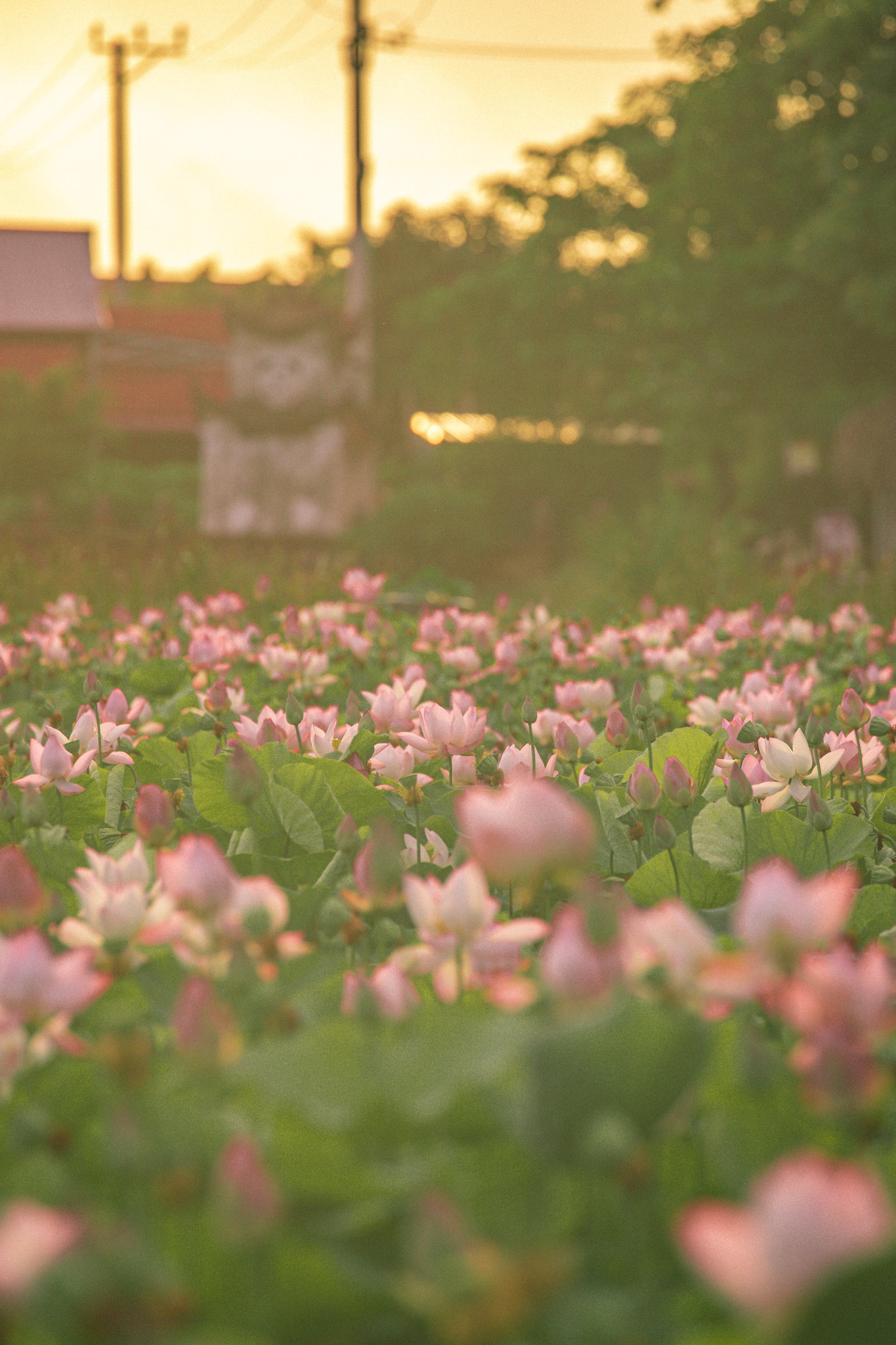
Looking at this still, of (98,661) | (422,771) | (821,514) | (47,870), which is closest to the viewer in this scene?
(47,870)

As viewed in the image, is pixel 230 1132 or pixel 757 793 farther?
pixel 757 793

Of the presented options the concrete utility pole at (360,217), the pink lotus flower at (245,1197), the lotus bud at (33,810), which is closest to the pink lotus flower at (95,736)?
the lotus bud at (33,810)

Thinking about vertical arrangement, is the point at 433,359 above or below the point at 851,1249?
above

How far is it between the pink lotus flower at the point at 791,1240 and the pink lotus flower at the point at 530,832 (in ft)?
0.82

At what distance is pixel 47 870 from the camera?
168 cm

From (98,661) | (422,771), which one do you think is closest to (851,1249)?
Result: (422,771)

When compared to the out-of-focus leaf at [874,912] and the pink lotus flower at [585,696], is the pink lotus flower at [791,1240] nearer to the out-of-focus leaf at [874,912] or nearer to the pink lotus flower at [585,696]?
the out-of-focus leaf at [874,912]

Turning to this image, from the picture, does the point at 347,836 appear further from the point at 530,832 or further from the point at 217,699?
the point at 217,699

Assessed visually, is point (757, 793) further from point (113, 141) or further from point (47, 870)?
point (113, 141)

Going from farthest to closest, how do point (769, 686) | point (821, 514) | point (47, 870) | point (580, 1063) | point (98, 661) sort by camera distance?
point (821, 514) → point (98, 661) → point (769, 686) → point (47, 870) → point (580, 1063)

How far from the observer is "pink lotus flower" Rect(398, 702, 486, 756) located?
1.99 m

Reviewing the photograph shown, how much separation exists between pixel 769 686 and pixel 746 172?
623 inches

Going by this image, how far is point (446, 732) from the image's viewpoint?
201 centimetres

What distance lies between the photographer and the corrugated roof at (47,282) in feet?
88.3
